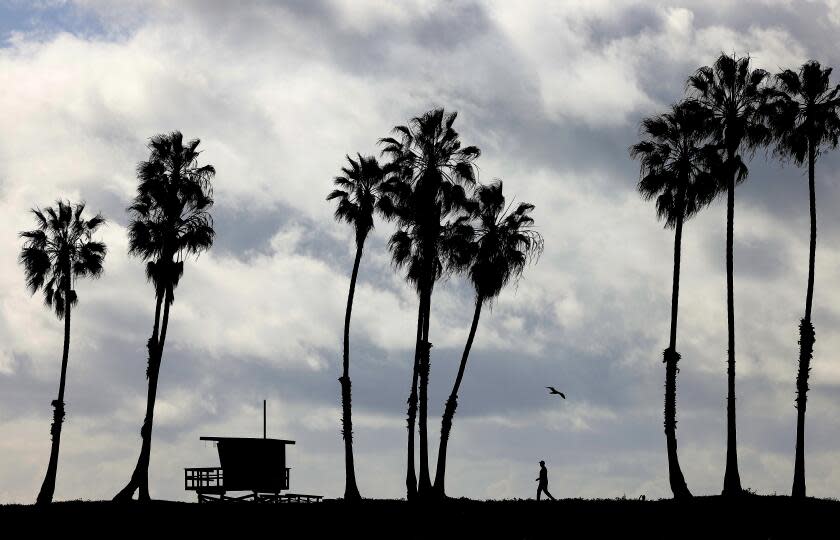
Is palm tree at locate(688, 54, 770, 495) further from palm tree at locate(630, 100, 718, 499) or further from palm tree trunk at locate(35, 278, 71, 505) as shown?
palm tree trunk at locate(35, 278, 71, 505)

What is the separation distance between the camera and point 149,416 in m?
62.9

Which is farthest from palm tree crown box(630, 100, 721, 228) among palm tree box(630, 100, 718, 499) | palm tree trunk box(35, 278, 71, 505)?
palm tree trunk box(35, 278, 71, 505)

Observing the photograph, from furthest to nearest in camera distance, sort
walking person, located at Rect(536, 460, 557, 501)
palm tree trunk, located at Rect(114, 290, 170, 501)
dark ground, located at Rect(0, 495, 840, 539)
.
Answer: palm tree trunk, located at Rect(114, 290, 170, 501) → walking person, located at Rect(536, 460, 557, 501) → dark ground, located at Rect(0, 495, 840, 539)

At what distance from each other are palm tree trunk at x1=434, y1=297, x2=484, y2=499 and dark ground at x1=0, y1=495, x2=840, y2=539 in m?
7.52

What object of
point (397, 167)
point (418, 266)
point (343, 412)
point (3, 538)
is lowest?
point (3, 538)

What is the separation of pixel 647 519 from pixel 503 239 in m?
21.9

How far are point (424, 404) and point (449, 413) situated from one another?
196 cm

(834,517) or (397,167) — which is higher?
(397,167)

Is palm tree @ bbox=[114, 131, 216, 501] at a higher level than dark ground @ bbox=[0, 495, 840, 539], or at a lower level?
higher

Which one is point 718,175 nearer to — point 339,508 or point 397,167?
point 397,167

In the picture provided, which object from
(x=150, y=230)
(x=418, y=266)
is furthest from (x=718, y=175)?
(x=150, y=230)

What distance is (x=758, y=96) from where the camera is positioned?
6106 centimetres

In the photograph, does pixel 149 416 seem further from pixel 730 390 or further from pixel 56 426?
pixel 730 390

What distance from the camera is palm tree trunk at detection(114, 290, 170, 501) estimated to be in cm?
6153
